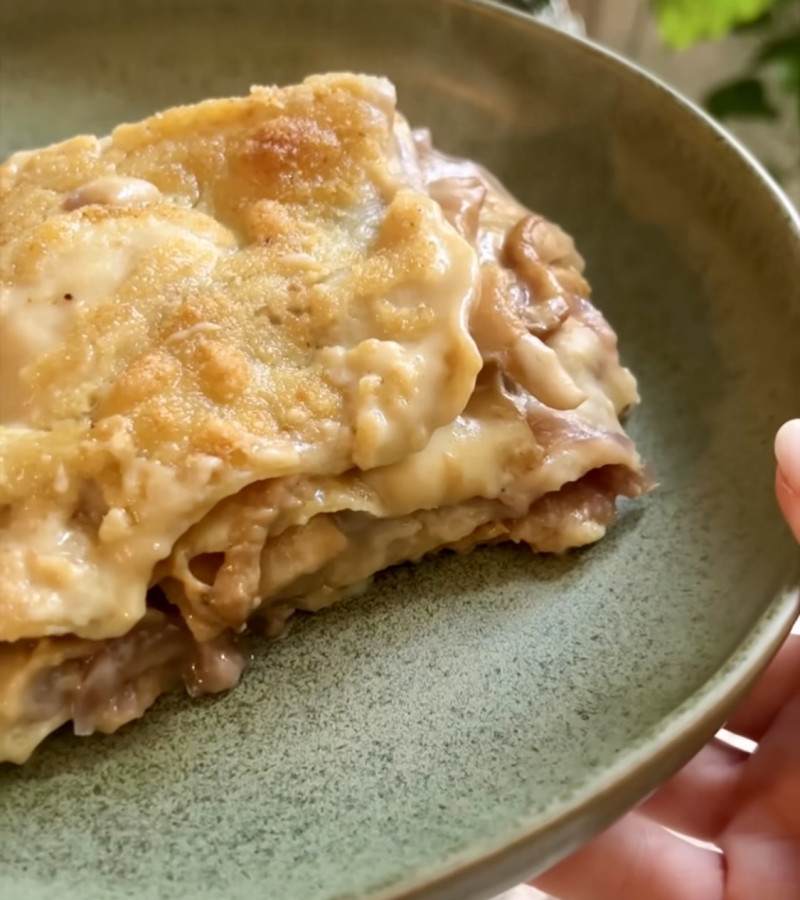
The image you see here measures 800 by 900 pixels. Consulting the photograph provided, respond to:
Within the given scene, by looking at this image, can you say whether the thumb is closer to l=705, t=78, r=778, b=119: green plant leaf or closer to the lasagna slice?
the lasagna slice

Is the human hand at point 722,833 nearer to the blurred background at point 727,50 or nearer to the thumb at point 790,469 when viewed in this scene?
the thumb at point 790,469

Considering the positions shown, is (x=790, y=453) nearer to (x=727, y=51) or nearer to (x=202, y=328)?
(x=202, y=328)

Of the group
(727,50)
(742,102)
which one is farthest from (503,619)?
(727,50)

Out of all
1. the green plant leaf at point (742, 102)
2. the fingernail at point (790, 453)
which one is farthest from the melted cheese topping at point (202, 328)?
the green plant leaf at point (742, 102)

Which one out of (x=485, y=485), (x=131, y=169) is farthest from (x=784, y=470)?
(x=131, y=169)

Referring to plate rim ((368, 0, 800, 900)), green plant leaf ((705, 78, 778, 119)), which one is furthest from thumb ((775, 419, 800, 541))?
green plant leaf ((705, 78, 778, 119))
